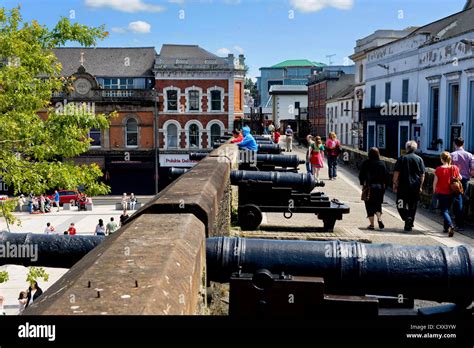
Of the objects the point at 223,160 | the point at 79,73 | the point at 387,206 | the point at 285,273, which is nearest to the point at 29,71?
the point at 223,160

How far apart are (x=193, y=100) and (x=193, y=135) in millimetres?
2692

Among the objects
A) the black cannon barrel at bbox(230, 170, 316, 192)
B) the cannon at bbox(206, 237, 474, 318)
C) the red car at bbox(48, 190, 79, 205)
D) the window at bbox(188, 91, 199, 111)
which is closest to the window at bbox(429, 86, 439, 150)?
the black cannon barrel at bbox(230, 170, 316, 192)

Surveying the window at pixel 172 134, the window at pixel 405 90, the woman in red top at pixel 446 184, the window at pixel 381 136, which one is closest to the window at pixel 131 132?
the window at pixel 172 134

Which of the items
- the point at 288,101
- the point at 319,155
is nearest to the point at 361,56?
the point at 288,101

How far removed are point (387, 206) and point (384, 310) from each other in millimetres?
9596

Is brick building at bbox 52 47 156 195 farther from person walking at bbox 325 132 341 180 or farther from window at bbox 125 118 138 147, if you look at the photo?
person walking at bbox 325 132 341 180

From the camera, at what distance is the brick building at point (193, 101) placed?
46.0 metres

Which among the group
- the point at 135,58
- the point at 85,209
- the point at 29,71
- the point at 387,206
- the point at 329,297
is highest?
the point at 135,58

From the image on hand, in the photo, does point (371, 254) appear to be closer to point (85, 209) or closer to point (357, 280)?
point (357, 280)

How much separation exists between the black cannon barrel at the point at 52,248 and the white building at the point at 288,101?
7106 centimetres

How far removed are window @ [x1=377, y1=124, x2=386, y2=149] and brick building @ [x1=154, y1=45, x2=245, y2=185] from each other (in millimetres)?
13582

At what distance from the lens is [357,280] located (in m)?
3.89

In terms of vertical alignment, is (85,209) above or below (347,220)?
below
